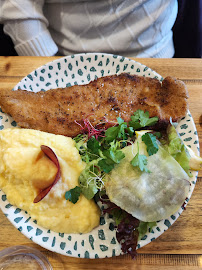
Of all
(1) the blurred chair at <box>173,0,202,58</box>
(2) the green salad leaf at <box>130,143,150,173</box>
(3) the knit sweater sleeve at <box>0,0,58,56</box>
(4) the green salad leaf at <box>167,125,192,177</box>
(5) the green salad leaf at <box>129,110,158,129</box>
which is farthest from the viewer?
(1) the blurred chair at <box>173,0,202,58</box>

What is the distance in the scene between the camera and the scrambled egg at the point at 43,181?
1554 mm

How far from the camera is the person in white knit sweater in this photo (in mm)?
1977

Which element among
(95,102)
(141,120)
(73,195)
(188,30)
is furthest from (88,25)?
(73,195)

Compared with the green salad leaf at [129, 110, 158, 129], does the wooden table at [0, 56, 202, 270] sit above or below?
below

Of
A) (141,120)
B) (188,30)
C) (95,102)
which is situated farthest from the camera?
(188,30)

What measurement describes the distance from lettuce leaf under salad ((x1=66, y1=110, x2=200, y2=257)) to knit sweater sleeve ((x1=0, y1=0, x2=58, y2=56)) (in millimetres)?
988

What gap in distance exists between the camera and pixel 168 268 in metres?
1.60

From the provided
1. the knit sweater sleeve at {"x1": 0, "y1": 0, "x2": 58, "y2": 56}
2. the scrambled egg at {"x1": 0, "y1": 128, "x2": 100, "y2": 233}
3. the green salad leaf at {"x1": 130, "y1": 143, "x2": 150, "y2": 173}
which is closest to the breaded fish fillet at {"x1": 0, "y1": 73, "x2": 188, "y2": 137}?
the scrambled egg at {"x1": 0, "y1": 128, "x2": 100, "y2": 233}

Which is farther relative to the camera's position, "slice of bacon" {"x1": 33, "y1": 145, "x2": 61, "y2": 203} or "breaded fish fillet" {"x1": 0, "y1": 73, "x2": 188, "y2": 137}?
"breaded fish fillet" {"x1": 0, "y1": 73, "x2": 188, "y2": 137}

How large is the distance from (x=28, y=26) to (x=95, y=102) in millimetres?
891

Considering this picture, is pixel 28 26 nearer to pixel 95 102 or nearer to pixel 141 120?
pixel 95 102

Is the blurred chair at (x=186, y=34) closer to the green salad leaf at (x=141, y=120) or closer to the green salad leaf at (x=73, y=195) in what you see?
the green salad leaf at (x=141, y=120)

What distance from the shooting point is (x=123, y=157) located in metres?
1.53

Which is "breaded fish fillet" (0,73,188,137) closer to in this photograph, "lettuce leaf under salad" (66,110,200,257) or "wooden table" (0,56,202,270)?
"lettuce leaf under salad" (66,110,200,257)
